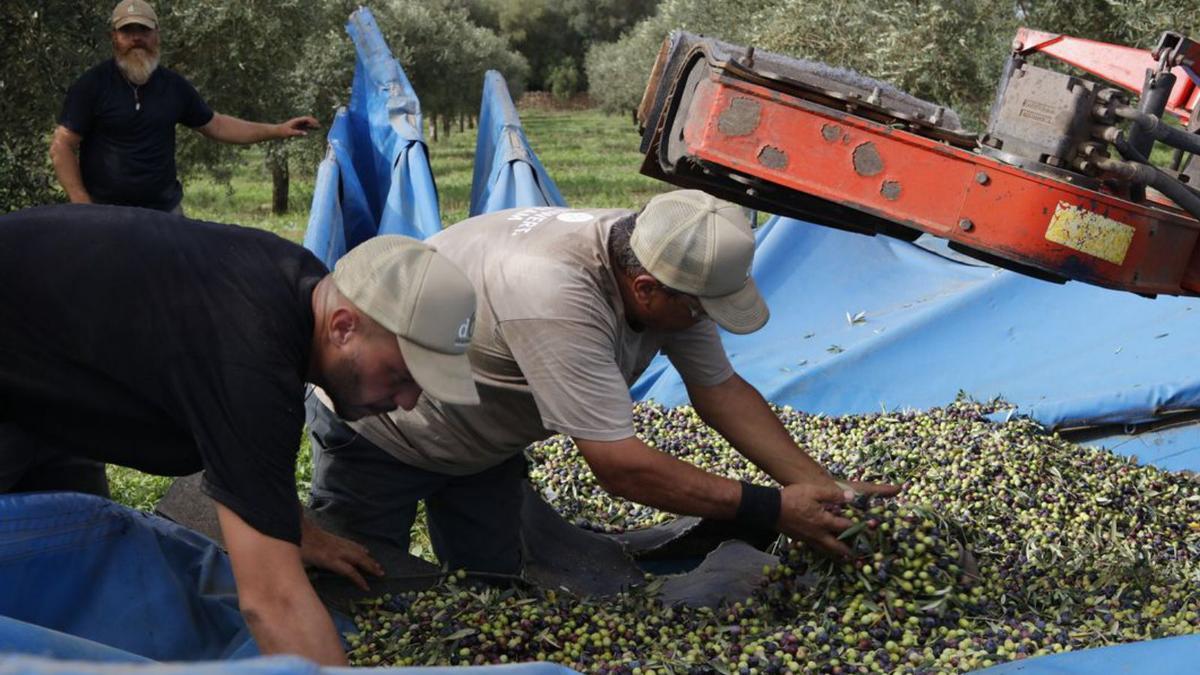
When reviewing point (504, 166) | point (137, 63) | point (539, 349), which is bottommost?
point (504, 166)

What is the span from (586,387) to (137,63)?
14.7ft

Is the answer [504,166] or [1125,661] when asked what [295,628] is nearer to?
[1125,661]

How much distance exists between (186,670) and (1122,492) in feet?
13.4

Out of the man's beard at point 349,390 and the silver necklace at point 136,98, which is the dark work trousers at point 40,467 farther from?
the silver necklace at point 136,98

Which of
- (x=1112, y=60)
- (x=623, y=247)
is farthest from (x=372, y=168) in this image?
(x=623, y=247)

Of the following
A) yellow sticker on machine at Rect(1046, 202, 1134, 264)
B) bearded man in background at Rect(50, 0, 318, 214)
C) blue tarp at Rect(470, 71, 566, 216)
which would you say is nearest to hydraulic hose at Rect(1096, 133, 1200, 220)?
yellow sticker on machine at Rect(1046, 202, 1134, 264)

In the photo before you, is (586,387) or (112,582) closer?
(112,582)

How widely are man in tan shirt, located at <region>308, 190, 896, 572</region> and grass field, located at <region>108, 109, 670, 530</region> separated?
1.95 meters

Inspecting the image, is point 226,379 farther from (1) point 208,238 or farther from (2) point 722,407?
(2) point 722,407

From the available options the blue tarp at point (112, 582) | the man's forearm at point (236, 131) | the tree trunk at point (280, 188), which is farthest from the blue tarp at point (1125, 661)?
the tree trunk at point (280, 188)

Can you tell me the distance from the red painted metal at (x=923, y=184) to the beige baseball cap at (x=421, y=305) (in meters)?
1.53

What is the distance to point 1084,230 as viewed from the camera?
352cm

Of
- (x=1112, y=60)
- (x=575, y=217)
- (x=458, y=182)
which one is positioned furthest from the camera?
(x=458, y=182)

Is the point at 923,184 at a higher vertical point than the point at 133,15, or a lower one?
higher
